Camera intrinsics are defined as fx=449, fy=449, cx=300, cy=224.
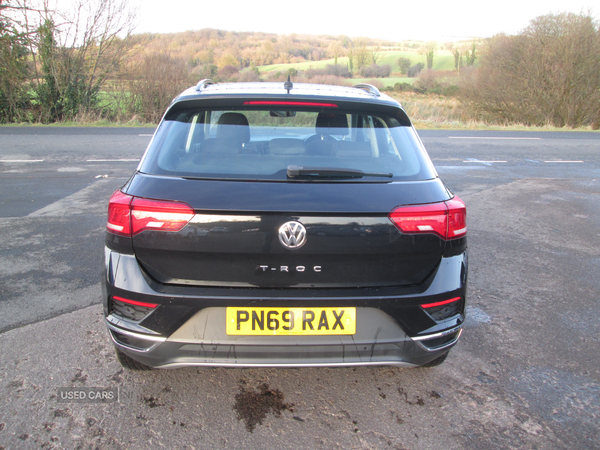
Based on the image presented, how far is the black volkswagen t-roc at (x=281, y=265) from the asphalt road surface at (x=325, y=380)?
1.20 feet

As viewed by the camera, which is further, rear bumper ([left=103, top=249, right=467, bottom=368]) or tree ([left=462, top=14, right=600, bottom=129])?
tree ([left=462, top=14, right=600, bottom=129])

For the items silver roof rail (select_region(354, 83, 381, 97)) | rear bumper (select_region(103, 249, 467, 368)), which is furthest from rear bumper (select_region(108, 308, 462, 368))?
silver roof rail (select_region(354, 83, 381, 97))

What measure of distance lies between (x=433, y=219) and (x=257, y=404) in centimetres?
135

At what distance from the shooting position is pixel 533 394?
2.56 m

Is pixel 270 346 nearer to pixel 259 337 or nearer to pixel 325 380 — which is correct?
pixel 259 337

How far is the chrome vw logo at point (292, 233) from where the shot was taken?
2.06m

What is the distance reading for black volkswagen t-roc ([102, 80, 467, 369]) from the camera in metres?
2.08

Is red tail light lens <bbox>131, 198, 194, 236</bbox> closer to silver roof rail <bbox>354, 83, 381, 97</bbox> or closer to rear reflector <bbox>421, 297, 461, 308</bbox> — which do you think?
rear reflector <bbox>421, 297, 461, 308</bbox>

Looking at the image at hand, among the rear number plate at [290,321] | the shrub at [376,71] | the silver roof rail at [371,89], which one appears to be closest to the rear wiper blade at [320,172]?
the rear number plate at [290,321]

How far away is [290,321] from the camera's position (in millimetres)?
2107

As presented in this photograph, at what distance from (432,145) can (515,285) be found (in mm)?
10093

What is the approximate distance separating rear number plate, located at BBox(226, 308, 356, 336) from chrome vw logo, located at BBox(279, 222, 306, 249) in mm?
326
